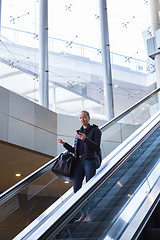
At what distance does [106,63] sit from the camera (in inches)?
661

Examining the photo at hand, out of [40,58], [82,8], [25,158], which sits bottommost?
[25,158]

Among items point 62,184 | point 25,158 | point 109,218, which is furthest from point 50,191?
point 25,158

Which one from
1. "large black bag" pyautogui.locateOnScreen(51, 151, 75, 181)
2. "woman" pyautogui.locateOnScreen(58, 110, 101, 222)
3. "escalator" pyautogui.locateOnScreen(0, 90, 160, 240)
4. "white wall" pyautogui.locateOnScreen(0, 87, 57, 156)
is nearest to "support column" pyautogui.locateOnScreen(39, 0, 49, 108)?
"white wall" pyautogui.locateOnScreen(0, 87, 57, 156)

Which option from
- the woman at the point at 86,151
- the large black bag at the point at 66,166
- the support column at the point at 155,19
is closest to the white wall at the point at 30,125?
the support column at the point at 155,19

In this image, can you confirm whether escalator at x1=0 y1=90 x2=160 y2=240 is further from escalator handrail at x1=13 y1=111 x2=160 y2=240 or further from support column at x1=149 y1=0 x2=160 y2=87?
support column at x1=149 y1=0 x2=160 y2=87

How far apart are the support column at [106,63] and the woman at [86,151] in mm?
10610

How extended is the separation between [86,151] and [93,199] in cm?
125

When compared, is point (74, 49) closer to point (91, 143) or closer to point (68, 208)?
point (91, 143)

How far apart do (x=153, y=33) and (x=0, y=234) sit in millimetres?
13770

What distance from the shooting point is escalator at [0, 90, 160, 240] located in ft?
12.2

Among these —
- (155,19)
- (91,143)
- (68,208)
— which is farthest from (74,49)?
(68,208)

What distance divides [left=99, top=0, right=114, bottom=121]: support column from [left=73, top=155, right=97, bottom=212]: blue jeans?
10.6m

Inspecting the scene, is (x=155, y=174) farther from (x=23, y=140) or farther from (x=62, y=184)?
(x=23, y=140)

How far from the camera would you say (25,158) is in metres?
12.4
